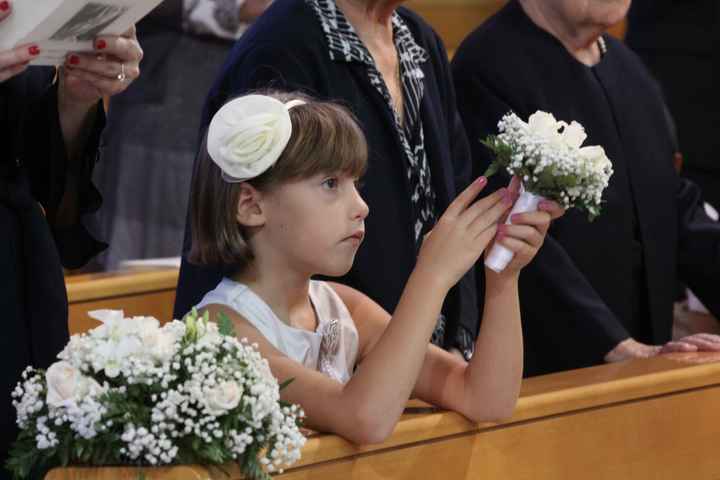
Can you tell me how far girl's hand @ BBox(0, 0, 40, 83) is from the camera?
2793mm

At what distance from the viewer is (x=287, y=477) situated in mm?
2854

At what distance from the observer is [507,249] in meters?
3.12

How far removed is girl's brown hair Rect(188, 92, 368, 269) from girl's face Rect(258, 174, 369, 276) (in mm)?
25

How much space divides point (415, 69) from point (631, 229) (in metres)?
1.06

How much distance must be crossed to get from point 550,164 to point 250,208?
680 millimetres

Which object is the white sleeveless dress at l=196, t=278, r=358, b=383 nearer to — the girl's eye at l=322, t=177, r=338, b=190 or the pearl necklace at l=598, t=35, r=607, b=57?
the girl's eye at l=322, t=177, r=338, b=190

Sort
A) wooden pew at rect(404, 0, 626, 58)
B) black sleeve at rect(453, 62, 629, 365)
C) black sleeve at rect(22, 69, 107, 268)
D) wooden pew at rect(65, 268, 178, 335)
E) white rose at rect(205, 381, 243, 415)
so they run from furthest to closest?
wooden pew at rect(404, 0, 626, 58) < wooden pew at rect(65, 268, 178, 335) < black sleeve at rect(453, 62, 629, 365) < black sleeve at rect(22, 69, 107, 268) < white rose at rect(205, 381, 243, 415)

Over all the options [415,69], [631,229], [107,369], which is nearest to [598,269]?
[631,229]

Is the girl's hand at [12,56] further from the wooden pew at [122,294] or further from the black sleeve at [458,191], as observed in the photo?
the wooden pew at [122,294]

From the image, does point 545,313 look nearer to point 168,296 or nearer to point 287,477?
point 168,296

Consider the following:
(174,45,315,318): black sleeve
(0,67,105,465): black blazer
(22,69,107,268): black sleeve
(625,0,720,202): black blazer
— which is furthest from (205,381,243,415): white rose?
(625,0,720,202): black blazer

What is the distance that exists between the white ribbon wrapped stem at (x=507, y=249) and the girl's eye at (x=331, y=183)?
1.20 ft

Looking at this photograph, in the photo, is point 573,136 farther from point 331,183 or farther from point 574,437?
point 574,437

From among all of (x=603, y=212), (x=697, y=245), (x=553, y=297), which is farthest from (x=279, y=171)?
(x=697, y=245)
